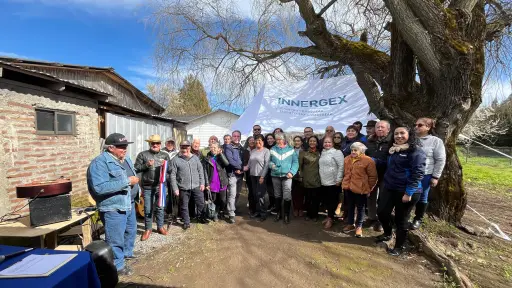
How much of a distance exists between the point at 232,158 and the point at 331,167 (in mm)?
1914

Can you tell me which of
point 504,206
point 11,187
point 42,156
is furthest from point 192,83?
point 504,206

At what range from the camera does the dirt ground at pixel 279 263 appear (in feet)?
9.76

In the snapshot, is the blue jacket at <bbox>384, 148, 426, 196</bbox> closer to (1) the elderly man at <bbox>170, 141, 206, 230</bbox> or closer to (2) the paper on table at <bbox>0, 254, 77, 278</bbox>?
(1) the elderly man at <bbox>170, 141, 206, 230</bbox>

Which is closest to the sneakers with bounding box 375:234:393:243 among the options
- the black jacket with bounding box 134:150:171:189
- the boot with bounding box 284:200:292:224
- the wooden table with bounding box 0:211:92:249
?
the boot with bounding box 284:200:292:224

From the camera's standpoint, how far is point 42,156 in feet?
17.0

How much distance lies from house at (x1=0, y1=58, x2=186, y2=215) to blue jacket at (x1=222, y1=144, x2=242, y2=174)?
364 cm

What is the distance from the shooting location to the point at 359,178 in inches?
158

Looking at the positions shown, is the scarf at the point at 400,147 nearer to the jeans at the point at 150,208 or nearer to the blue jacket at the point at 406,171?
the blue jacket at the point at 406,171

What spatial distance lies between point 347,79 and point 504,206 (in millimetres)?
5231

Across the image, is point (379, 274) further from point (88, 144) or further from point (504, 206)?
point (88, 144)

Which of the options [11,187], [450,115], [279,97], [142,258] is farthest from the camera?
[279,97]

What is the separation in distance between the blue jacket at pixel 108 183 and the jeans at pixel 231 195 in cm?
230

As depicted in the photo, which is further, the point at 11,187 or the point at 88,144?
the point at 88,144

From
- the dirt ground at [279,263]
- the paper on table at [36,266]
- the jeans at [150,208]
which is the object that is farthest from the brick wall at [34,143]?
the paper on table at [36,266]
